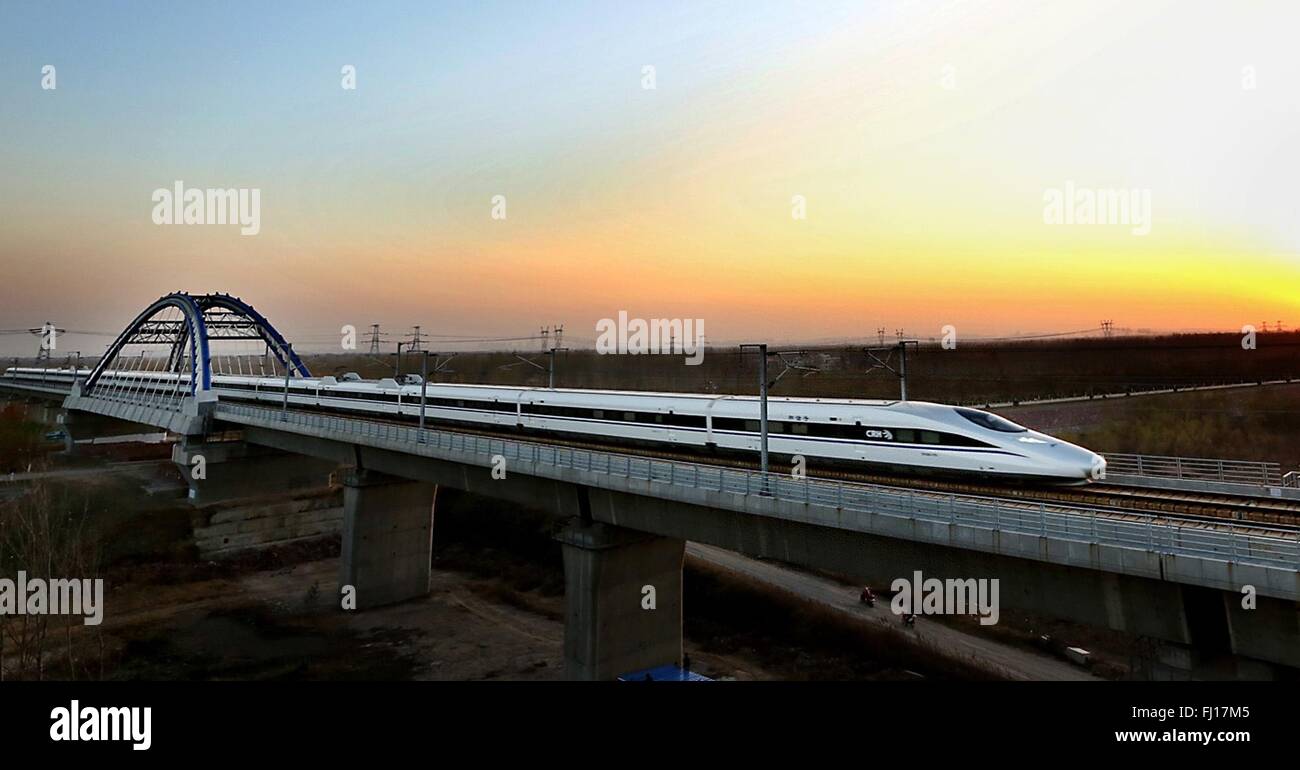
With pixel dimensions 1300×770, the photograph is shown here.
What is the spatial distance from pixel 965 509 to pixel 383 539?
37995mm

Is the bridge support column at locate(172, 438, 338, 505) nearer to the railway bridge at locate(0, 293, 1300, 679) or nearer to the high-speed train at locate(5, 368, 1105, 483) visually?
the railway bridge at locate(0, 293, 1300, 679)

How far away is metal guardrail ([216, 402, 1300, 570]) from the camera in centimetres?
1442

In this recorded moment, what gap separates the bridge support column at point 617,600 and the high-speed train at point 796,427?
5.54 meters

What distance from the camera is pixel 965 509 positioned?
1798cm

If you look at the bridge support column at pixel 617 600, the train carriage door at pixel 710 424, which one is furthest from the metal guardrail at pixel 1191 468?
the bridge support column at pixel 617 600

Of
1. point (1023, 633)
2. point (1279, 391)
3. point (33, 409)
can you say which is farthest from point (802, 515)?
point (33, 409)

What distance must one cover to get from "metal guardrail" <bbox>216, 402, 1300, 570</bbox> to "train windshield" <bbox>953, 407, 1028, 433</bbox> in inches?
156

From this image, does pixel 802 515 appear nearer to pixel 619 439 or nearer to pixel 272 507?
pixel 619 439

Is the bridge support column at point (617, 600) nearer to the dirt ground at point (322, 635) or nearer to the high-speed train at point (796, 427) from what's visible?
the dirt ground at point (322, 635)

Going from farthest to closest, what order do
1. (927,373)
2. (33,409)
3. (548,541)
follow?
(927,373) < (33,409) < (548,541)

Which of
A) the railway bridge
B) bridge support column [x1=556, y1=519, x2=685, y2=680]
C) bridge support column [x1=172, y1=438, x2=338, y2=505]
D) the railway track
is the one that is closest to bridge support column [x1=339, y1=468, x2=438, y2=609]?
the railway bridge
